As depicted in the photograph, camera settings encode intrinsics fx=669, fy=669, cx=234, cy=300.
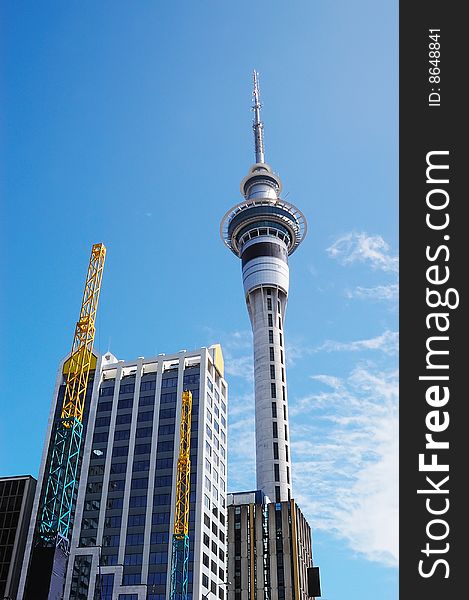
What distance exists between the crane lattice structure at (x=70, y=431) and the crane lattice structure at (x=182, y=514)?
93.2 ft

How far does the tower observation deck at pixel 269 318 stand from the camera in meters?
160

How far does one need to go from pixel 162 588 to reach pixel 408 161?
111419mm

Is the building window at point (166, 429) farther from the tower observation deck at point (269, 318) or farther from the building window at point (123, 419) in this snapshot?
the tower observation deck at point (269, 318)

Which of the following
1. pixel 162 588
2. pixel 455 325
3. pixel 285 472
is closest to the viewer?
pixel 455 325

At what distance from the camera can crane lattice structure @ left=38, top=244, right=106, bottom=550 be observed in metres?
72.8

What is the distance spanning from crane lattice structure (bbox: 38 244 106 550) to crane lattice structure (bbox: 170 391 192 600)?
93.2 ft

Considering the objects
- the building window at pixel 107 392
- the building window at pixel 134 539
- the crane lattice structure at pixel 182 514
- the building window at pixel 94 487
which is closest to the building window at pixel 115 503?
the building window at pixel 94 487

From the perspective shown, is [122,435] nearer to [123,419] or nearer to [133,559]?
[123,419]

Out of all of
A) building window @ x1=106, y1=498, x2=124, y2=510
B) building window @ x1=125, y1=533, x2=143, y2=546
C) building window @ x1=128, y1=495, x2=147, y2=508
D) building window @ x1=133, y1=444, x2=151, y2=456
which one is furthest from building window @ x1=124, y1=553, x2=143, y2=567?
building window @ x1=133, y1=444, x2=151, y2=456

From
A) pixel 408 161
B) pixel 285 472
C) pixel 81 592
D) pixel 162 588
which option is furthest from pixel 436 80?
pixel 285 472

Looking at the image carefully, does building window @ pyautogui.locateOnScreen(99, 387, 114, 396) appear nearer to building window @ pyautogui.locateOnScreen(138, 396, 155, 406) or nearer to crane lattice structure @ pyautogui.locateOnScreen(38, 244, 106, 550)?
building window @ pyautogui.locateOnScreen(138, 396, 155, 406)

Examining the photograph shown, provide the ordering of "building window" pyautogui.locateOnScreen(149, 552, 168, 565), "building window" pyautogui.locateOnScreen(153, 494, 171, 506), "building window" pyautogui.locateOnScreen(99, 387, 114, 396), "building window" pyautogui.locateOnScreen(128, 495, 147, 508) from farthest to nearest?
"building window" pyautogui.locateOnScreen(99, 387, 114, 396) → "building window" pyautogui.locateOnScreen(128, 495, 147, 508) → "building window" pyautogui.locateOnScreen(153, 494, 171, 506) → "building window" pyautogui.locateOnScreen(149, 552, 168, 565)

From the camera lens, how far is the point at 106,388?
147000mm

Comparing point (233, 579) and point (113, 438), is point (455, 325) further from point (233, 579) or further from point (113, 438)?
point (233, 579)
